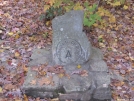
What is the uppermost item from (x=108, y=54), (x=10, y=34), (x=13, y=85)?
(x=10, y=34)

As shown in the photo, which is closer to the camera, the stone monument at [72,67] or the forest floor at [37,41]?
the stone monument at [72,67]

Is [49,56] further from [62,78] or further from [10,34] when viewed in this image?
[10,34]

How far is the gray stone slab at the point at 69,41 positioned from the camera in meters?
4.16

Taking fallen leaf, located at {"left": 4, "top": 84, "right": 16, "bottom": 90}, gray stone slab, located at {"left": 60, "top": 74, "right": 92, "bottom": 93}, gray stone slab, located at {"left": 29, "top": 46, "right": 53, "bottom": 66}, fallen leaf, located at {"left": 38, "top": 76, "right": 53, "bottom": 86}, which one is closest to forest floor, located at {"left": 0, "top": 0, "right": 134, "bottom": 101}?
fallen leaf, located at {"left": 4, "top": 84, "right": 16, "bottom": 90}

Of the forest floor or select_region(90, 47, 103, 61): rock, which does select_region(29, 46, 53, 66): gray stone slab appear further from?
select_region(90, 47, 103, 61): rock

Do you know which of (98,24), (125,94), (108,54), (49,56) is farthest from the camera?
(98,24)

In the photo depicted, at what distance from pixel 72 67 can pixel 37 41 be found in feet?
4.33

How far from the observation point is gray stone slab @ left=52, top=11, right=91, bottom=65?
13.6 ft

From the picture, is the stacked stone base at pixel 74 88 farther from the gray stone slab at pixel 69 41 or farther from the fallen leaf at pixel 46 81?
the gray stone slab at pixel 69 41

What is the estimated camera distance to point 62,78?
12.9 feet

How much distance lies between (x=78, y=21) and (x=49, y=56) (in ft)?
2.73

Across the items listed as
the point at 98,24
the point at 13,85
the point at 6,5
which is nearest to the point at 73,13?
the point at 13,85

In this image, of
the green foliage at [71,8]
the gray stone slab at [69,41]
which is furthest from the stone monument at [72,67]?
the green foliage at [71,8]

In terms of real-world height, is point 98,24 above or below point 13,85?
→ above
